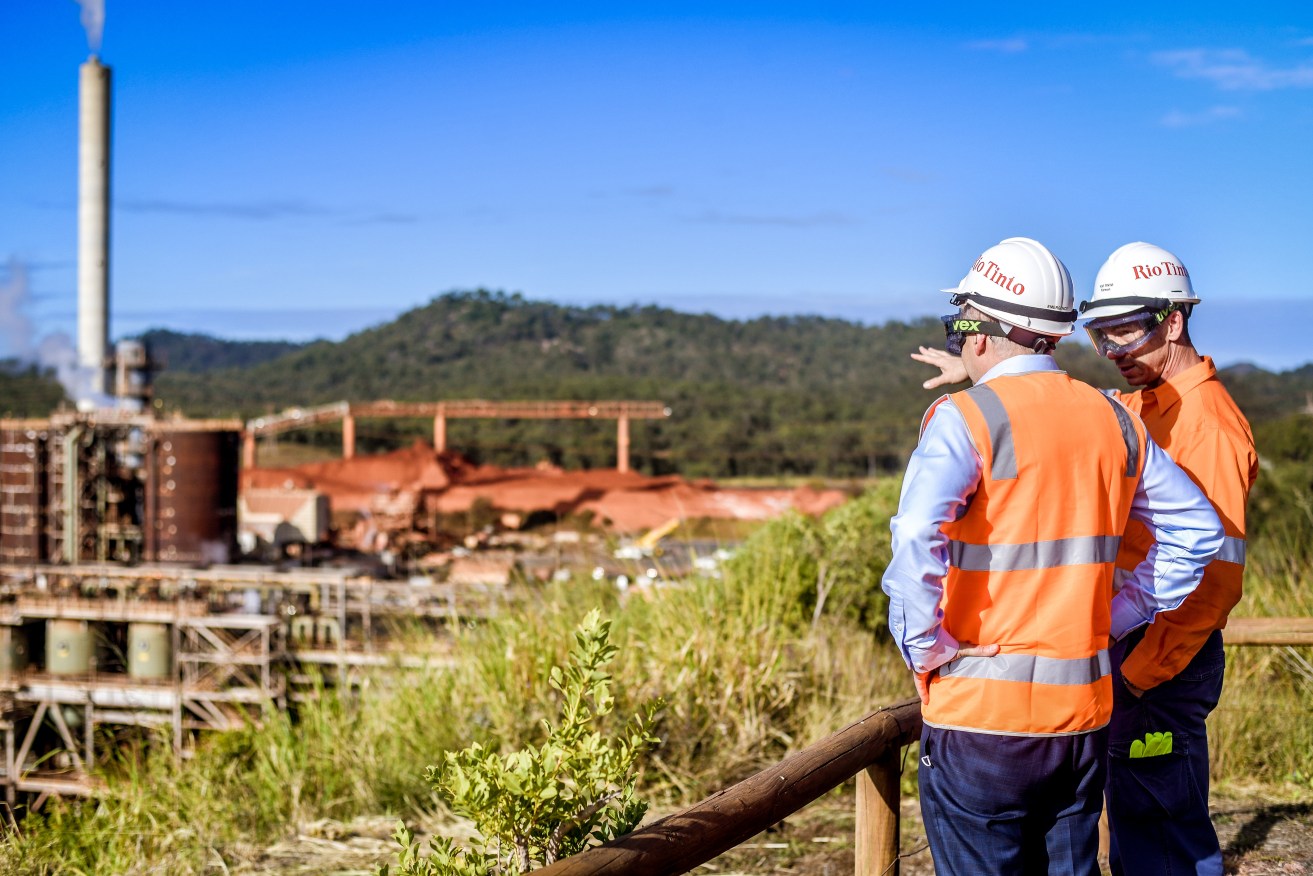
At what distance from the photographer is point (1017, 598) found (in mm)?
2262

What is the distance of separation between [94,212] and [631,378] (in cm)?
5290

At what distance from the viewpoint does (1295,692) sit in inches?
239

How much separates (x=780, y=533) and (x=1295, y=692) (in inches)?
138

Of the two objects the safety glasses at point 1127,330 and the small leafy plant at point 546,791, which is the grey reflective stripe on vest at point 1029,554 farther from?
the safety glasses at point 1127,330

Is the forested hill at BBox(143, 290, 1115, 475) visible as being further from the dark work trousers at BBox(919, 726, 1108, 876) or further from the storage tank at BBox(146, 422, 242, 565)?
the dark work trousers at BBox(919, 726, 1108, 876)

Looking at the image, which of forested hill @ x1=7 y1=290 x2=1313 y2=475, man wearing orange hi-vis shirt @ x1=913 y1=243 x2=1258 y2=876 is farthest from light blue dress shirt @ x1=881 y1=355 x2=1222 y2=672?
forested hill @ x1=7 y1=290 x2=1313 y2=475

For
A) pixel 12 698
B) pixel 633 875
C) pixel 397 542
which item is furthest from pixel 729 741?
pixel 397 542

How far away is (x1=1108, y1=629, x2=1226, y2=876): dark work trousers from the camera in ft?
9.71

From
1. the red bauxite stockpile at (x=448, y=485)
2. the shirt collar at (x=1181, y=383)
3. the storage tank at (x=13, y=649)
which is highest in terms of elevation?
the shirt collar at (x=1181, y=383)

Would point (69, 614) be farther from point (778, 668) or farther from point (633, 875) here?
point (633, 875)

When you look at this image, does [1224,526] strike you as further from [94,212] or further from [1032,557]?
[94,212]

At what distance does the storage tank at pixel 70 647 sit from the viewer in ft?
89.5

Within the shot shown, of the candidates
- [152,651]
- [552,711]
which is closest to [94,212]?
[152,651]

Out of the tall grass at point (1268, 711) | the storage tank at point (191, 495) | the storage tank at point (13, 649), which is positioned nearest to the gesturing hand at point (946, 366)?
the tall grass at point (1268, 711)
